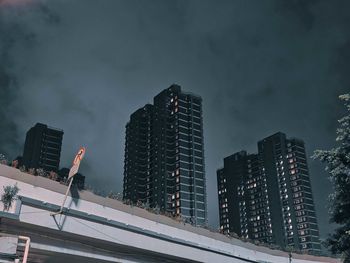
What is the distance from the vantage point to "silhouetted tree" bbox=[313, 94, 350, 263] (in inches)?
905

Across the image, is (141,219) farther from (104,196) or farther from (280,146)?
(280,146)

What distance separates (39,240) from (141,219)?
6707mm

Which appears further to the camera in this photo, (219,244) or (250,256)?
(250,256)

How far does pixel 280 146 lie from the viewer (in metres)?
195

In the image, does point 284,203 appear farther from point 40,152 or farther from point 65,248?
point 65,248

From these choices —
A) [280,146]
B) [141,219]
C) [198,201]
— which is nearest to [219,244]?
[141,219]

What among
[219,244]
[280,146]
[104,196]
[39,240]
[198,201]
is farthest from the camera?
[280,146]

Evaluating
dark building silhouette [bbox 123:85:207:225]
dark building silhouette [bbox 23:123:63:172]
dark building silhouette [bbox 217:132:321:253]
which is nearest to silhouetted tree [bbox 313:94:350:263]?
dark building silhouette [bbox 123:85:207:225]

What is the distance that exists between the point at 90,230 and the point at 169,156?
13495 cm

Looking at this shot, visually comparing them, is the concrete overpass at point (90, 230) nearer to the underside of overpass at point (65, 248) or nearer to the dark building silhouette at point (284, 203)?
the underside of overpass at point (65, 248)

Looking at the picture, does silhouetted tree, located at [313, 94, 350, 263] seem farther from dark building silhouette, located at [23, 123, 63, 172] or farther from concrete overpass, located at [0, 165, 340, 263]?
dark building silhouette, located at [23, 123, 63, 172]

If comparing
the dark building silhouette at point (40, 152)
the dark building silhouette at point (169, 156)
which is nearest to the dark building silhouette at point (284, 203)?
the dark building silhouette at point (169, 156)

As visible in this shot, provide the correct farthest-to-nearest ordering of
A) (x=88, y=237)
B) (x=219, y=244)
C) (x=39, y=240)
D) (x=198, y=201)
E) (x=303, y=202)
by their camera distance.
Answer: (x=303, y=202) → (x=198, y=201) → (x=219, y=244) → (x=88, y=237) → (x=39, y=240)

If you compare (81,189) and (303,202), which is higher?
(303,202)
